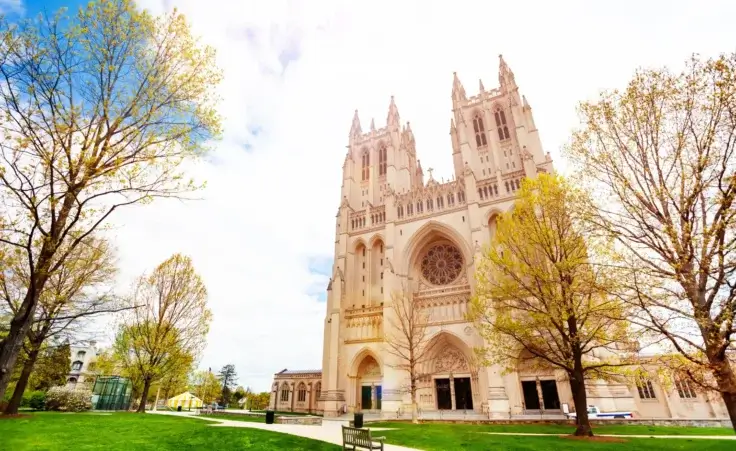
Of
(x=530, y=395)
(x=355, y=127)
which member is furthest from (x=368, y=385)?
(x=355, y=127)

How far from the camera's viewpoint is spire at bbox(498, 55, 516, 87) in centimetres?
3687

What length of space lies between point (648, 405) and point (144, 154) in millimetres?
34569

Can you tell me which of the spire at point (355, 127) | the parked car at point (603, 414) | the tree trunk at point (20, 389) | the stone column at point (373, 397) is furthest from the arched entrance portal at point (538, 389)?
the spire at point (355, 127)

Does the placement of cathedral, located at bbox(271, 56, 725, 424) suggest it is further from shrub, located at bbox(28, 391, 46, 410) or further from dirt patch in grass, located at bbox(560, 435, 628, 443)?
shrub, located at bbox(28, 391, 46, 410)

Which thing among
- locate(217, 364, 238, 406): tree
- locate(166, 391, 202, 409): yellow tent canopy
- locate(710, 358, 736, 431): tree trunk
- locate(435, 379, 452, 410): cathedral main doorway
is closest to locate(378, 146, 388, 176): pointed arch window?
locate(435, 379, 452, 410): cathedral main doorway

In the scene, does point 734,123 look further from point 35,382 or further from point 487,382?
point 35,382

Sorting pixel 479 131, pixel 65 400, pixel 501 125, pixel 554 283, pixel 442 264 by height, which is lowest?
pixel 65 400

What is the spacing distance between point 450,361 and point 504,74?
31.2 meters

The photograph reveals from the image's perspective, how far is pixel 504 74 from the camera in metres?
37.7

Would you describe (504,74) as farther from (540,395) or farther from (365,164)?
(540,395)

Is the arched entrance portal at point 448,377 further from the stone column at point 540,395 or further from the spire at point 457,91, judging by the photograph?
the spire at point 457,91

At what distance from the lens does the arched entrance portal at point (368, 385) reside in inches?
1152

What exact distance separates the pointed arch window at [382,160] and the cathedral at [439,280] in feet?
0.57

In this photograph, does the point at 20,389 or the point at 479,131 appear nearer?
the point at 20,389
